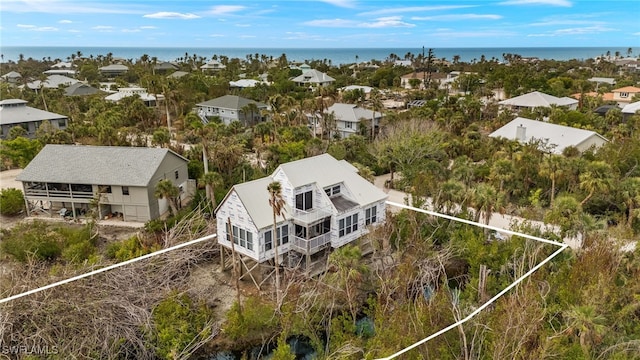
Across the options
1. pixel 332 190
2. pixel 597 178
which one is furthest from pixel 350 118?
pixel 597 178

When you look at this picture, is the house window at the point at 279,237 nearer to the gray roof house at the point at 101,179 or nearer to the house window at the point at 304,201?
the house window at the point at 304,201

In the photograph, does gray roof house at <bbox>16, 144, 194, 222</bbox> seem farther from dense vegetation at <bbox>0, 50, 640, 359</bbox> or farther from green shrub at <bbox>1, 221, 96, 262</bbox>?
green shrub at <bbox>1, 221, 96, 262</bbox>

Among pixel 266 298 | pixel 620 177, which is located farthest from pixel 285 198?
pixel 620 177

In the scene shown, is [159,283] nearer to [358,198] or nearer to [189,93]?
[358,198]

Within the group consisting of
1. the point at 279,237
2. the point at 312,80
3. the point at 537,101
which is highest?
the point at 312,80

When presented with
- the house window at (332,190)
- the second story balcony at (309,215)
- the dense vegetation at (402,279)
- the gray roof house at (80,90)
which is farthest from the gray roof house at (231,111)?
the second story balcony at (309,215)

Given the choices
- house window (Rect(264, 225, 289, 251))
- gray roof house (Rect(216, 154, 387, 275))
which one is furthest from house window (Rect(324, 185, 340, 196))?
house window (Rect(264, 225, 289, 251))

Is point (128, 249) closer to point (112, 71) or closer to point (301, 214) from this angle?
point (301, 214)
